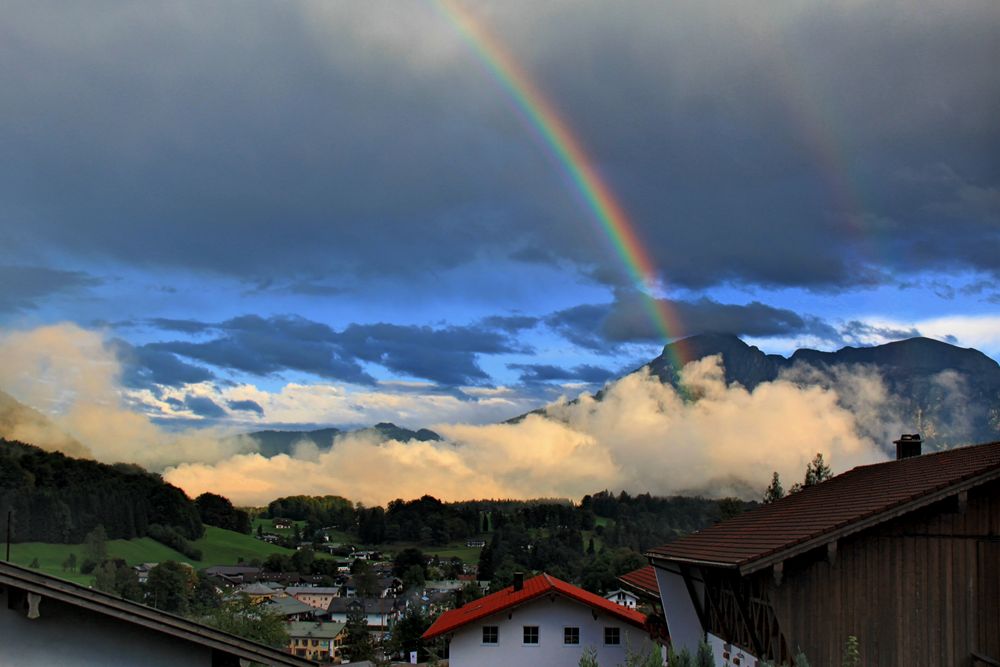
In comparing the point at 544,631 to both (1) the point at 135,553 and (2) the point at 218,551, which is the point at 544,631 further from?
(2) the point at 218,551

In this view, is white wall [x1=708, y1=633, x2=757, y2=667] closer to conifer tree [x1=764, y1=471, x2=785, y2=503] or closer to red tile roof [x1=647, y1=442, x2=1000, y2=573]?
red tile roof [x1=647, y1=442, x2=1000, y2=573]

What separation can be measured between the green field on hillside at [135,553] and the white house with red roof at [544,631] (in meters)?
87.7

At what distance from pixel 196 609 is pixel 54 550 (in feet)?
158

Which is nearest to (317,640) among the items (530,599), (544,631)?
(544,631)

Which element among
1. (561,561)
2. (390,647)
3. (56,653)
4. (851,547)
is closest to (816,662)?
(851,547)

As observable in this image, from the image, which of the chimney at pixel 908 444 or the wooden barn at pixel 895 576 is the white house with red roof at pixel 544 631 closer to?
the chimney at pixel 908 444

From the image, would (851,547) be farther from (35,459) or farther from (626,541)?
(35,459)

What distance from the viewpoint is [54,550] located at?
150m

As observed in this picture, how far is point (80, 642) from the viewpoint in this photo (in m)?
13.1

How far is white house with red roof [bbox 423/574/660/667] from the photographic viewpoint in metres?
41.4

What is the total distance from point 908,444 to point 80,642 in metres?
25.2

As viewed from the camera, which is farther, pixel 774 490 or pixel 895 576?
pixel 774 490

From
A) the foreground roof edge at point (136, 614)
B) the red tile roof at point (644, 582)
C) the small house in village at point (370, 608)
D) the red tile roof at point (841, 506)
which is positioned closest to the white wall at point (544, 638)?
the red tile roof at point (644, 582)

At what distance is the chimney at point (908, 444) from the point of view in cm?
3014
